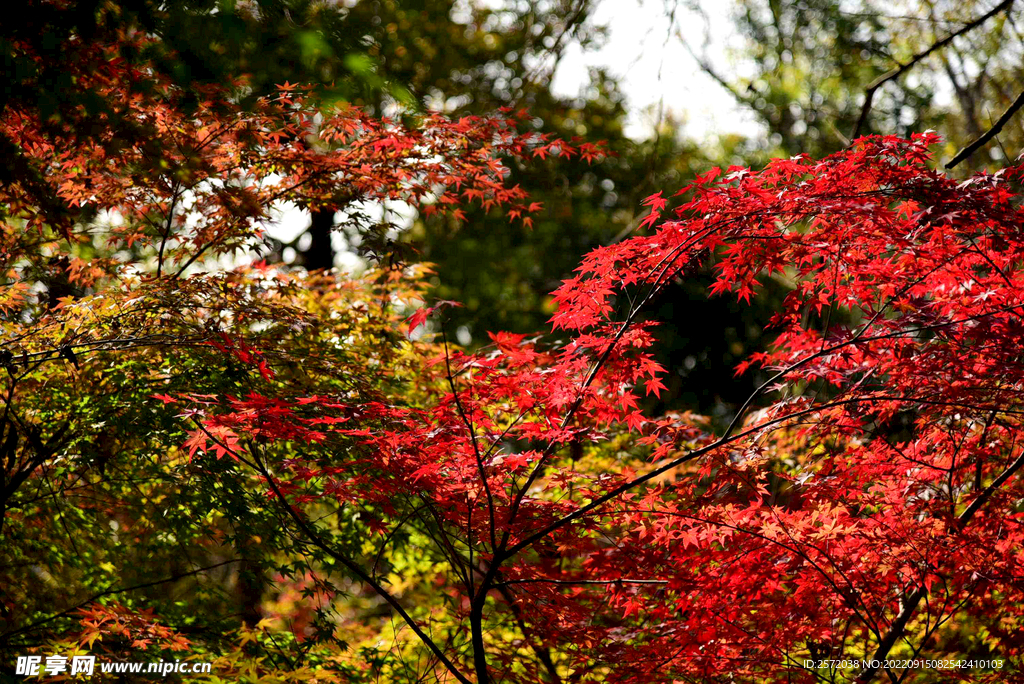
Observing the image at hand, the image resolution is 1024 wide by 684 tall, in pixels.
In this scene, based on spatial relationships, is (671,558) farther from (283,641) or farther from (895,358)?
(283,641)

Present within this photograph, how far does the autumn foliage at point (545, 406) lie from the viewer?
10.5 ft

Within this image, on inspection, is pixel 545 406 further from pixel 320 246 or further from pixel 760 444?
pixel 320 246

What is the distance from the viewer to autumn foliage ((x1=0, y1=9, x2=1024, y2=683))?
319 cm

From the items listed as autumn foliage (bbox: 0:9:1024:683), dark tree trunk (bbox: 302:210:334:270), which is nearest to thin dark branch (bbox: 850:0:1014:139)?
autumn foliage (bbox: 0:9:1024:683)

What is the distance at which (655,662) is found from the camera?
3.27 meters

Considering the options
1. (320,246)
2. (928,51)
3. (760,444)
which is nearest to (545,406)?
(760,444)

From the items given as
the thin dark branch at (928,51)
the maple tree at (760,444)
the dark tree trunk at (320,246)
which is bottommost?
the maple tree at (760,444)

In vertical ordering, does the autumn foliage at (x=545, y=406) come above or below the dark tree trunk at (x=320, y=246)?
below

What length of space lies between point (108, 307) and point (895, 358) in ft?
11.7

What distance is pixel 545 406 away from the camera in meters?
3.15

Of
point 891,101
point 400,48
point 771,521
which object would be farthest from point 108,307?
point 891,101

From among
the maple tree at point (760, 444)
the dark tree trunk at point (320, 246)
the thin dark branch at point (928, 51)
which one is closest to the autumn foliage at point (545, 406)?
the maple tree at point (760, 444)

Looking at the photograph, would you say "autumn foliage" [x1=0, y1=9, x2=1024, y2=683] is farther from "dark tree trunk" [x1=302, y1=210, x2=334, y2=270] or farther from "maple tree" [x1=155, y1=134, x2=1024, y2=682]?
"dark tree trunk" [x1=302, y1=210, x2=334, y2=270]

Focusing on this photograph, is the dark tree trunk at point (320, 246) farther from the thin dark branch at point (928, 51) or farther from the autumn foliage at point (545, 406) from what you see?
the thin dark branch at point (928, 51)
